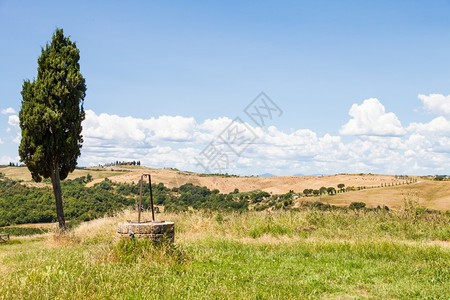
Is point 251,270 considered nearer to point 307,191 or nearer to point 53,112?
point 53,112

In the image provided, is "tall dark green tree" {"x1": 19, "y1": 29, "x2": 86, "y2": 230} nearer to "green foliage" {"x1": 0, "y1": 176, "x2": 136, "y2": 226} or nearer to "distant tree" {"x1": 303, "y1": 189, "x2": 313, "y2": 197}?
"green foliage" {"x1": 0, "y1": 176, "x2": 136, "y2": 226}

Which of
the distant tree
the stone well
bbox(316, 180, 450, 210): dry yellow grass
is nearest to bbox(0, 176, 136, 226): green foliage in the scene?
bbox(316, 180, 450, 210): dry yellow grass

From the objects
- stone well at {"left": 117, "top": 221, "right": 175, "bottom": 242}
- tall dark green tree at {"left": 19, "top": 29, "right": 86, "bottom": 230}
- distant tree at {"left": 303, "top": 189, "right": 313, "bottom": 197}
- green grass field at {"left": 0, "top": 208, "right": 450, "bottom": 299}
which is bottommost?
distant tree at {"left": 303, "top": 189, "right": 313, "bottom": 197}

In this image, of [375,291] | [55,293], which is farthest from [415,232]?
[55,293]

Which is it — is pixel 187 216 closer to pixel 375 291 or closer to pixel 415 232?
pixel 415 232

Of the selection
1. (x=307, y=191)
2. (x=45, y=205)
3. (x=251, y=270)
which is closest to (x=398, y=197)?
(x=307, y=191)

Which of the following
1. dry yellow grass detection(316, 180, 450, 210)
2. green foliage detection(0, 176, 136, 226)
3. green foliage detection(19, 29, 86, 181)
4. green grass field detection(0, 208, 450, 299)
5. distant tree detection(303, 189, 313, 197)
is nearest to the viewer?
green grass field detection(0, 208, 450, 299)

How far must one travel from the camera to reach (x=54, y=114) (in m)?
18.3

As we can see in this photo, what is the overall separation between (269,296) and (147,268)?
2.79 m

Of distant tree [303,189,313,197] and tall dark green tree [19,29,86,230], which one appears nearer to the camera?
tall dark green tree [19,29,86,230]

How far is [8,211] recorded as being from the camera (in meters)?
46.1

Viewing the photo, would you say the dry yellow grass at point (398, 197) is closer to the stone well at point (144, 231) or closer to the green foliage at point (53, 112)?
the green foliage at point (53, 112)

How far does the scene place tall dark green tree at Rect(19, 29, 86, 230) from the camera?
1844cm

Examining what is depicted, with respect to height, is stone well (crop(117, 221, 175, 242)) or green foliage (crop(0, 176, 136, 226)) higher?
stone well (crop(117, 221, 175, 242))
